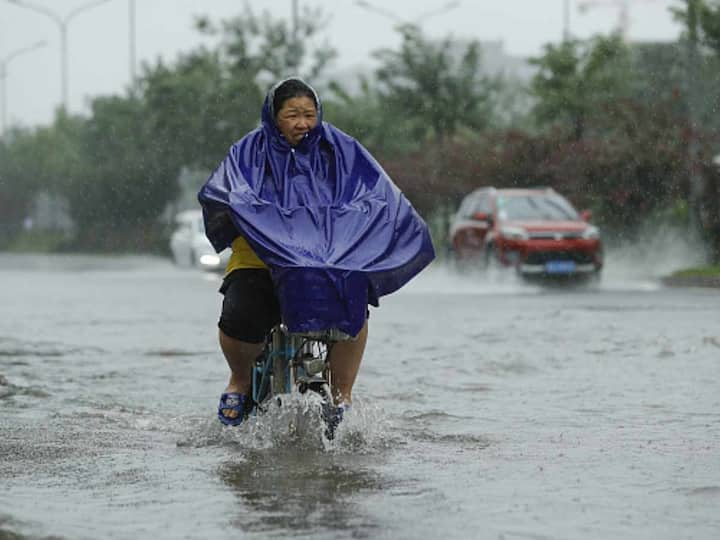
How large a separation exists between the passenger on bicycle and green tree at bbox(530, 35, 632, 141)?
33.4 metres

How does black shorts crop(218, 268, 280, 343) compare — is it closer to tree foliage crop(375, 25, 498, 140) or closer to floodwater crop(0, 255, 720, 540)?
floodwater crop(0, 255, 720, 540)

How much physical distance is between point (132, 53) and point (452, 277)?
39.8 m

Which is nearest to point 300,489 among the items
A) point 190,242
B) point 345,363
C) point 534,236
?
point 345,363

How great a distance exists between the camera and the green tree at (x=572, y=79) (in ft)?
135

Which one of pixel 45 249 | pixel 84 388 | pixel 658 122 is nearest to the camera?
pixel 84 388

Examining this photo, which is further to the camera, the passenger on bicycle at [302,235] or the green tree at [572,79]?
the green tree at [572,79]

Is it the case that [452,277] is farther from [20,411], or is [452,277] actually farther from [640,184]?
[20,411]

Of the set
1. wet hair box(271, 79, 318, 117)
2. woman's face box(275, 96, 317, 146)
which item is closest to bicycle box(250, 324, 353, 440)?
woman's face box(275, 96, 317, 146)

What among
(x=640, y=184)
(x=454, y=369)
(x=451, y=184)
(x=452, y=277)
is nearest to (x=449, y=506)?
(x=454, y=369)

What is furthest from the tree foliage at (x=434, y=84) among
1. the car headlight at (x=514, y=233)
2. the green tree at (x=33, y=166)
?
the green tree at (x=33, y=166)

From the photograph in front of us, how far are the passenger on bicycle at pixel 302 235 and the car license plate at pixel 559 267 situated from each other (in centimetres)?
1846

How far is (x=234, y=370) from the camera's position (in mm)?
7242

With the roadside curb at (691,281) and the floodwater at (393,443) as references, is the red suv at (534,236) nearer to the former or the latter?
the roadside curb at (691,281)

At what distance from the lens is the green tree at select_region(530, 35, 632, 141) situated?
41125mm
